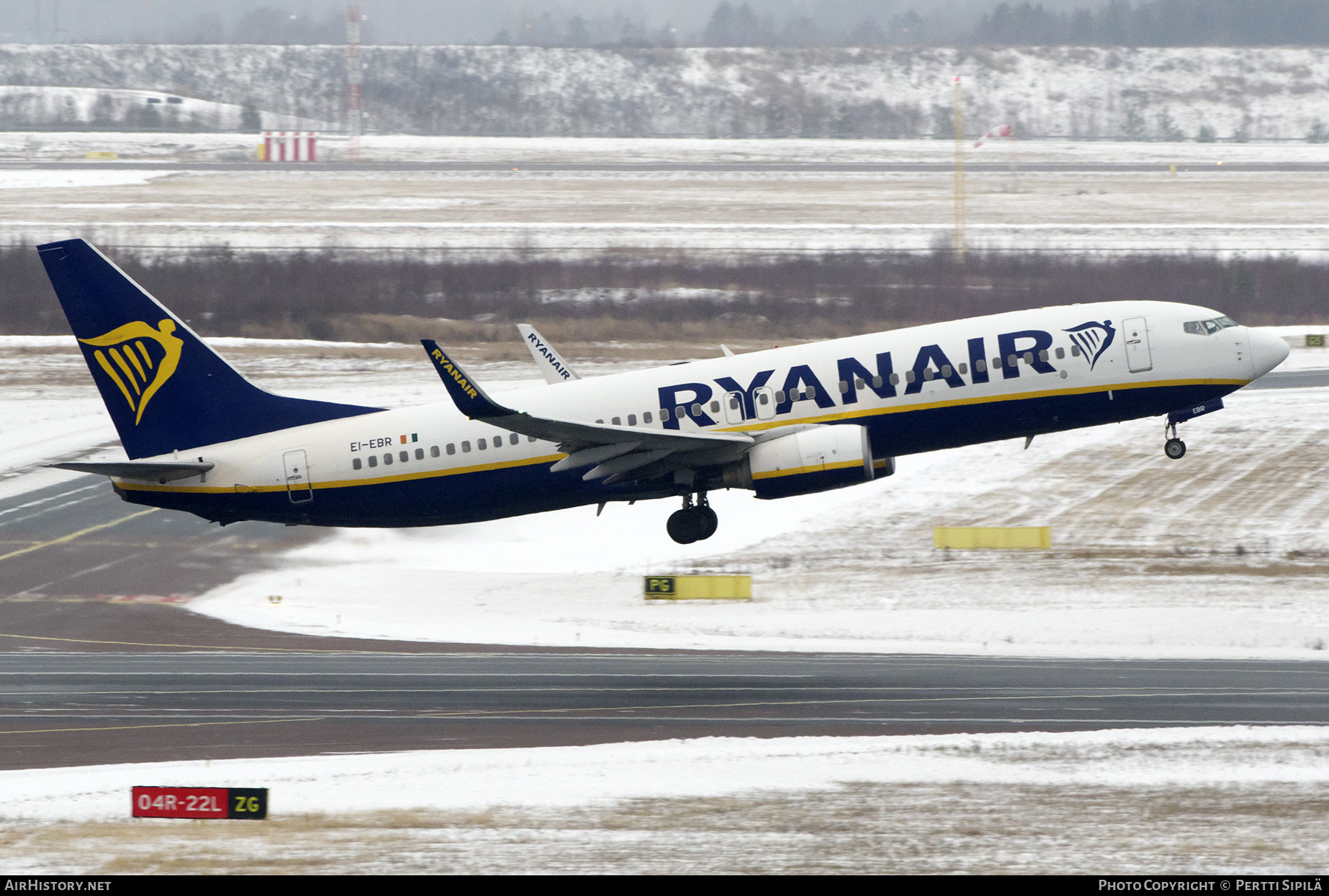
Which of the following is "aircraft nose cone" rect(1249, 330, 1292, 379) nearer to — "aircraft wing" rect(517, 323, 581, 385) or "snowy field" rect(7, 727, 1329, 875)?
"snowy field" rect(7, 727, 1329, 875)

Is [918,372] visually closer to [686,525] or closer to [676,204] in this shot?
[686,525]

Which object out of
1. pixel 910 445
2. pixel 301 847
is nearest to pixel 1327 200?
pixel 910 445

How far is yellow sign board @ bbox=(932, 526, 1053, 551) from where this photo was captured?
5391 centimetres

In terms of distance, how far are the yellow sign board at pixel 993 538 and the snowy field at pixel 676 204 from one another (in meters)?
50.1

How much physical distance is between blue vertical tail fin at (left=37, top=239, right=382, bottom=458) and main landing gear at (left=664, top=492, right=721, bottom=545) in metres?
8.81

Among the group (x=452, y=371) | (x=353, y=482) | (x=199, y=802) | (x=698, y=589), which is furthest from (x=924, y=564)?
(x=199, y=802)

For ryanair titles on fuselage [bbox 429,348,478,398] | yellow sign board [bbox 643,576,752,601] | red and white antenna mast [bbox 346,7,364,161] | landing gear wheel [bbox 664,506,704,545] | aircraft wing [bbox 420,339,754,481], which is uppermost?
red and white antenna mast [bbox 346,7,364,161]

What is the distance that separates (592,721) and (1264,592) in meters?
23.8

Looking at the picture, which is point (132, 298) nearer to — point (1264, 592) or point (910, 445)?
point (910, 445)

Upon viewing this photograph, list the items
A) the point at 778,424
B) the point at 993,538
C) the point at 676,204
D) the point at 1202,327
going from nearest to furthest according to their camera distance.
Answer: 1. the point at 778,424
2. the point at 1202,327
3. the point at 993,538
4. the point at 676,204

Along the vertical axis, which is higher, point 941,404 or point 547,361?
point 547,361

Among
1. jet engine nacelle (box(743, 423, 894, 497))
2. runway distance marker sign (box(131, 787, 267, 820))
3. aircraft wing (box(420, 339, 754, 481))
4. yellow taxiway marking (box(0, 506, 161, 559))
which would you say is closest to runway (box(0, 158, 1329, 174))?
yellow taxiway marking (box(0, 506, 161, 559))

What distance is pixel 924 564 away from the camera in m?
53.2

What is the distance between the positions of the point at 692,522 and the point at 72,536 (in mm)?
28685
